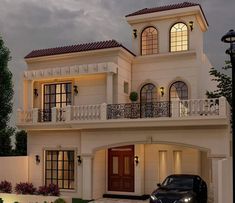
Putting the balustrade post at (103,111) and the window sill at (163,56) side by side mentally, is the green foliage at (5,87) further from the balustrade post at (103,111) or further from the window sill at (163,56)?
the window sill at (163,56)

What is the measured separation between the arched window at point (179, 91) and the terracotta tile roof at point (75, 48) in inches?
131

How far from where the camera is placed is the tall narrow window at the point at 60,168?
2191 centimetres

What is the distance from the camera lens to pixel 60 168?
72.9ft

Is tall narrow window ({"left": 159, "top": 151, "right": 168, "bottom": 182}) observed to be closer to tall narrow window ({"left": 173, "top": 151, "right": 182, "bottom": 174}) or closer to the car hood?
tall narrow window ({"left": 173, "top": 151, "right": 182, "bottom": 174})

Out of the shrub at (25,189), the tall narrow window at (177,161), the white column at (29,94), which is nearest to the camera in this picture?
the shrub at (25,189)

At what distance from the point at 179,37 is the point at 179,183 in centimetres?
924

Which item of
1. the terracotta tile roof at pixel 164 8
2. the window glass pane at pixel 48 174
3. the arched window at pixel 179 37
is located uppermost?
the terracotta tile roof at pixel 164 8

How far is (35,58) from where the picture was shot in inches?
914

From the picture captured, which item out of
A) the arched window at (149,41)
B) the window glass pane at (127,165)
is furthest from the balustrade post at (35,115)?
the arched window at (149,41)

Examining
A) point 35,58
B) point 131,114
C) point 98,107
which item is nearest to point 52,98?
Result: point 35,58

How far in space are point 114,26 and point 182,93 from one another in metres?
9.99

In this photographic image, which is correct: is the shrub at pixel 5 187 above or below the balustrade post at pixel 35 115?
below

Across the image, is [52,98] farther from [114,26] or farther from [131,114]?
[114,26]

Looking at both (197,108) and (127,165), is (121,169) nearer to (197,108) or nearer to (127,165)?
(127,165)
